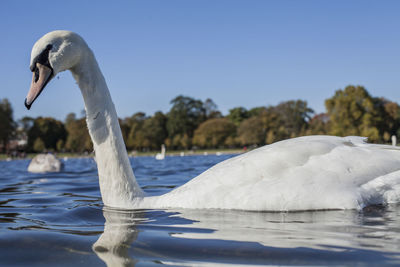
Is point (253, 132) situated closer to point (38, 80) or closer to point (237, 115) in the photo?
point (237, 115)

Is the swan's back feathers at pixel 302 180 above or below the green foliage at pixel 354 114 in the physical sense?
below

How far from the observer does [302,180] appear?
11.4ft

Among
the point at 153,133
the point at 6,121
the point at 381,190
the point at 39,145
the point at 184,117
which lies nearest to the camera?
the point at 381,190

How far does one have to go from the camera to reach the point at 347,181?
3.53m

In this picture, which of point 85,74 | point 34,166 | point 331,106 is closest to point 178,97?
point 331,106

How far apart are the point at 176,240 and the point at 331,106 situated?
69.1 m

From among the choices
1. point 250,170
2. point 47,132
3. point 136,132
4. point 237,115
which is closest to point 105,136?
point 250,170

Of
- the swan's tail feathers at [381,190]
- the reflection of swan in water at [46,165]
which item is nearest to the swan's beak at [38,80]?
the swan's tail feathers at [381,190]

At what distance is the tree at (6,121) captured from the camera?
76500 millimetres

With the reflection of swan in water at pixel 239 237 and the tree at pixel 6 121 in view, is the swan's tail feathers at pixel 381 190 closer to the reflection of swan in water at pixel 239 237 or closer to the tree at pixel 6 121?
the reflection of swan in water at pixel 239 237

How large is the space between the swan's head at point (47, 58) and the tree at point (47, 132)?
98385mm

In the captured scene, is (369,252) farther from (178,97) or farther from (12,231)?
(178,97)

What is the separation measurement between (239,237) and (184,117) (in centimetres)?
11281

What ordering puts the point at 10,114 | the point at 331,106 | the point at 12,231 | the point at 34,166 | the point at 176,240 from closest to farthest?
the point at 176,240, the point at 12,231, the point at 34,166, the point at 331,106, the point at 10,114
